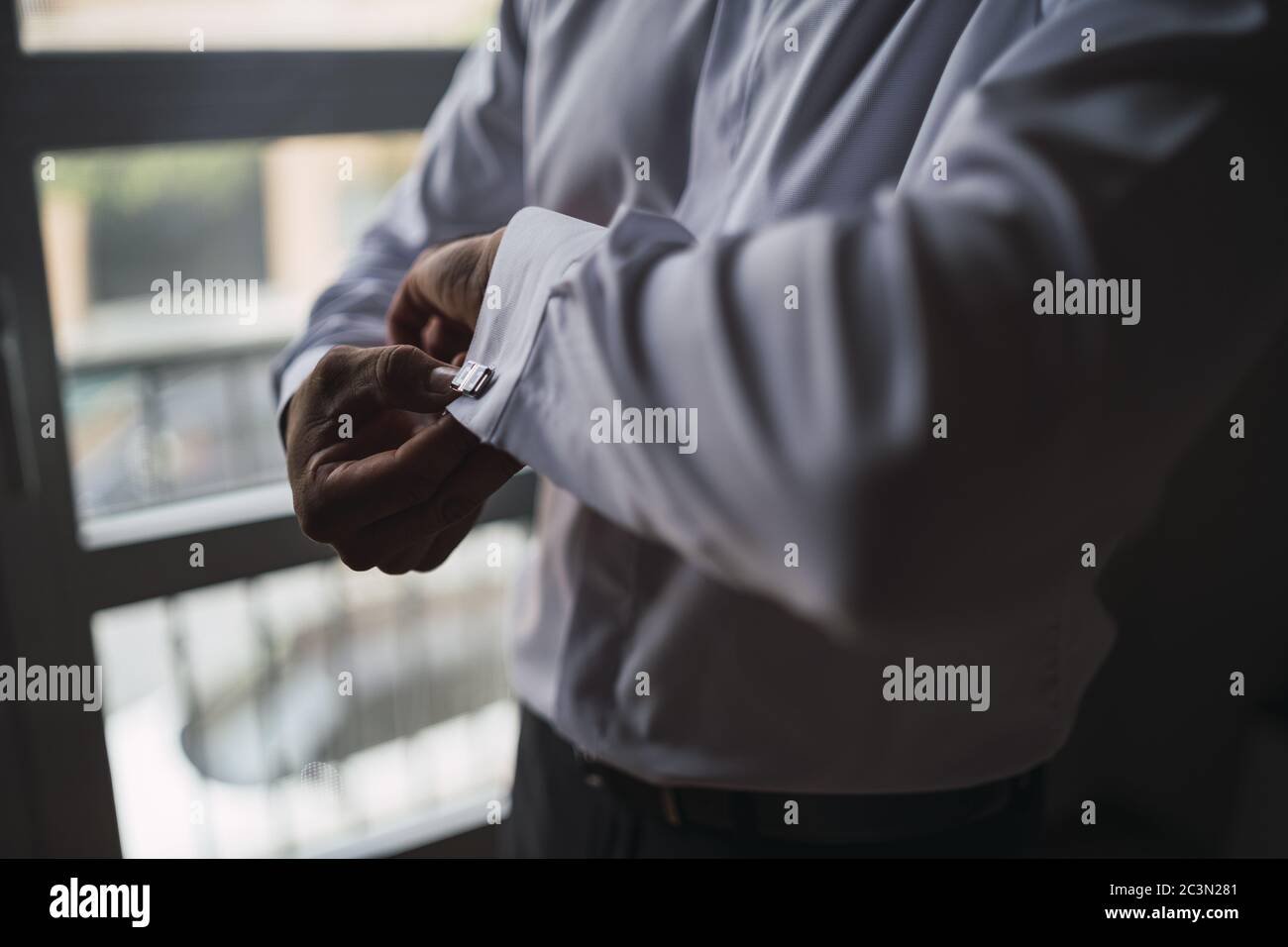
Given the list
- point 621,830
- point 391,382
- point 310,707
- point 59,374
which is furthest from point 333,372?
point 310,707

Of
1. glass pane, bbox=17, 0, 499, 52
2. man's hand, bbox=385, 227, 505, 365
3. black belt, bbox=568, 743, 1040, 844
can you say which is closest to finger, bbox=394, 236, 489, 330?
man's hand, bbox=385, 227, 505, 365

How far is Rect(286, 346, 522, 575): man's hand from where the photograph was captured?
520 mm

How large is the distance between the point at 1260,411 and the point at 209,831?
1.90 m

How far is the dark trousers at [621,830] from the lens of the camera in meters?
0.71

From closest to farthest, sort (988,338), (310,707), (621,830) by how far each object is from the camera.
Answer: (988,338)
(621,830)
(310,707)

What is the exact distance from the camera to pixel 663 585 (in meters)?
0.68

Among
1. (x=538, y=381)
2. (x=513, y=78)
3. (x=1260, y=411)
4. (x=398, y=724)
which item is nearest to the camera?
(x=538, y=381)

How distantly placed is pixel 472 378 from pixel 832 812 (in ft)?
1.51

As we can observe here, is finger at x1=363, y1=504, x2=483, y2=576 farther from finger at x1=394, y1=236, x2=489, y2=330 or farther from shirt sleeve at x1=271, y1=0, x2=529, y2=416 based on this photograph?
shirt sleeve at x1=271, y1=0, x2=529, y2=416

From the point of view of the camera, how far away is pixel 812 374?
1.25 ft

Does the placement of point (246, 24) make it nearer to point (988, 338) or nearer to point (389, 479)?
point (389, 479)

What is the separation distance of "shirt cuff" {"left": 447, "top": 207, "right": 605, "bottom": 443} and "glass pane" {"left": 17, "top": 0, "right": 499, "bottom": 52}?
0.70 meters
